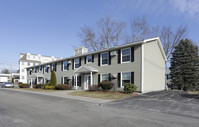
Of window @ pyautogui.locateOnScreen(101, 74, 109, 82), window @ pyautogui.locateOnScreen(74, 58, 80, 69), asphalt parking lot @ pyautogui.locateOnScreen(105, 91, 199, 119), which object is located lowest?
asphalt parking lot @ pyautogui.locateOnScreen(105, 91, 199, 119)

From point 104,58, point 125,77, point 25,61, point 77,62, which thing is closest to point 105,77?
point 104,58

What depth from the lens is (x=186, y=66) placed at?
20672 millimetres

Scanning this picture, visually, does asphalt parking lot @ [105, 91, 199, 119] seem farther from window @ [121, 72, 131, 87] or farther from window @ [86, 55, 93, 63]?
window @ [86, 55, 93, 63]

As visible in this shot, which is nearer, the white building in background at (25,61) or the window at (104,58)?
the window at (104,58)

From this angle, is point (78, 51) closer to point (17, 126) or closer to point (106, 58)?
point (106, 58)

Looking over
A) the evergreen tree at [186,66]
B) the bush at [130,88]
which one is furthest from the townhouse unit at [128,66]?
the evergreen tree at [186,66]

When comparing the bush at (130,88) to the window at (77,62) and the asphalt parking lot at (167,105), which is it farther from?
the window at (77,62)

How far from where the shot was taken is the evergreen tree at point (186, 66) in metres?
20.3

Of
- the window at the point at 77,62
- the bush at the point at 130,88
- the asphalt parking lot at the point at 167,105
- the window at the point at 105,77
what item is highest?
the window at the point at 77,62

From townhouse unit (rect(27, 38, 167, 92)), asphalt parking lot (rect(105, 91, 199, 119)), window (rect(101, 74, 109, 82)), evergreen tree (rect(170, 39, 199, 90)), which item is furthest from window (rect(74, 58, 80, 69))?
evergreen tree (rect(170, 39, 199, 90))

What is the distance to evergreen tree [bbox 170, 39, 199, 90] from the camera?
20281mm

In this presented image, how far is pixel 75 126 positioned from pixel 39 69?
2971cm

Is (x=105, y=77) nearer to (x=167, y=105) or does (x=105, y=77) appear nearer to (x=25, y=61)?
(x=167, y=105)

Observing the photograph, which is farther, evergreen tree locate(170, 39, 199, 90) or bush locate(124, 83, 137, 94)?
evergreen tree locate(170, 39, 199, 90)
